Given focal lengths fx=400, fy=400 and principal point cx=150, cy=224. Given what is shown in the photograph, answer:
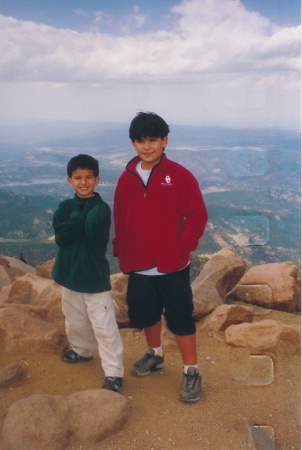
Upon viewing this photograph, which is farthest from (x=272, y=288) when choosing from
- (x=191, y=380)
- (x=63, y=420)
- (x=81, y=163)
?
(x=63, y=420)

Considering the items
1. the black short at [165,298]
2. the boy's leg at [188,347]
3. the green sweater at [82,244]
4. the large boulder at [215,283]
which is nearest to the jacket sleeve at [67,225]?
the green sweater at [82,244]

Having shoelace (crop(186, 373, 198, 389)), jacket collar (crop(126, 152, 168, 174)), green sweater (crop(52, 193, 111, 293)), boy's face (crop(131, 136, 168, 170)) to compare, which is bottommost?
shoelace (crop(186, 373, 198, 389))

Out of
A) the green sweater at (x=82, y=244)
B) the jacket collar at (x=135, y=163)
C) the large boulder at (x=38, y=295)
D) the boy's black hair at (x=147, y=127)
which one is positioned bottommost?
the large boulder at (x=38, y=295)

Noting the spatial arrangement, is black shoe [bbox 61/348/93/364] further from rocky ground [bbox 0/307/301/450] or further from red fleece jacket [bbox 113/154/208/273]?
red fleece jacket [bbox 113/154/208/273]

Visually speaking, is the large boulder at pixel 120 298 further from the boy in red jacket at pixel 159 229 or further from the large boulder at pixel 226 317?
the boy in red jacket at pixel 159 229

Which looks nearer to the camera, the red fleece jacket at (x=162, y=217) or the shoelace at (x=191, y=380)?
the red fleece jacket at (x=162, y=217)

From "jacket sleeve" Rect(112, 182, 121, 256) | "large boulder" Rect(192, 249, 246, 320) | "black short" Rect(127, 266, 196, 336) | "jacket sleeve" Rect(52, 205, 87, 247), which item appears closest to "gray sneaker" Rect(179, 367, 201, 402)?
"black short" Rect(127, 266, 196, 336)
